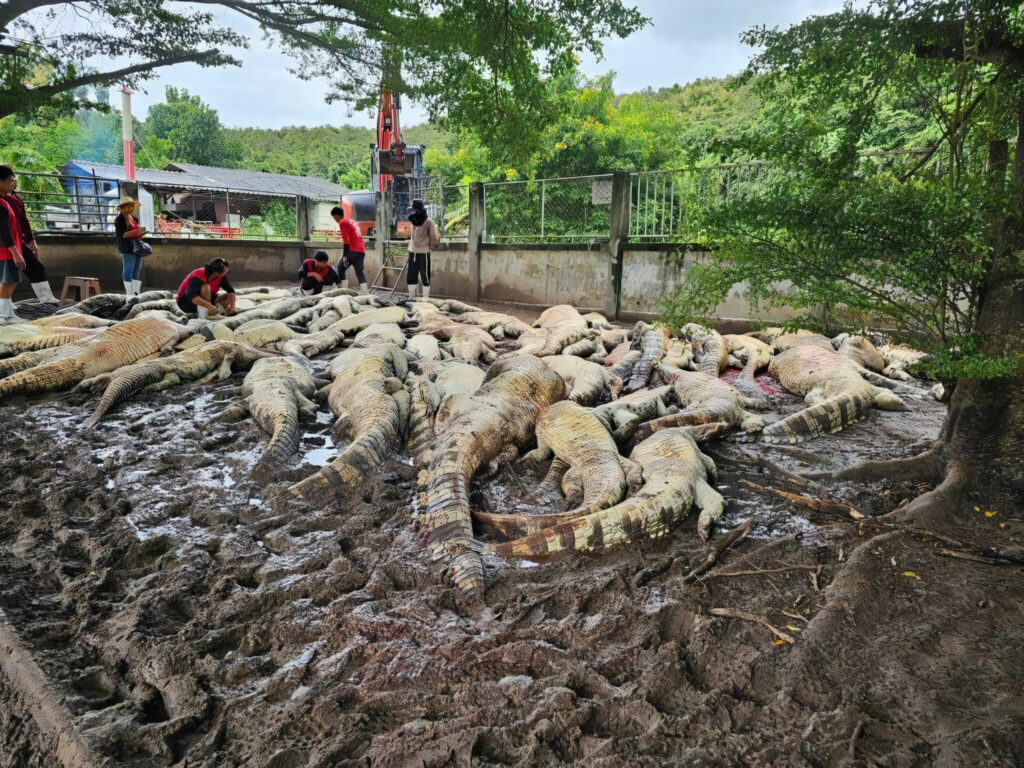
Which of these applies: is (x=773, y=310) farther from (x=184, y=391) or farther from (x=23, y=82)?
(x=23, y=82)

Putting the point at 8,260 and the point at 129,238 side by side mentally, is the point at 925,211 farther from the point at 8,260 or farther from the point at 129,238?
the point at 129,238

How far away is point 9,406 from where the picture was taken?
5.91 metres

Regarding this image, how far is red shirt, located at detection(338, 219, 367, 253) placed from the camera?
48.0 ft

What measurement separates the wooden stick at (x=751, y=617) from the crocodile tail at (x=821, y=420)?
9.36 feet

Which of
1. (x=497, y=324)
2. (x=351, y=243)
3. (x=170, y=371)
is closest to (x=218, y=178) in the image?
(x=351, y=243)

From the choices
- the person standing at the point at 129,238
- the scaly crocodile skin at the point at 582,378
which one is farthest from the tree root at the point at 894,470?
the person standing at the point at 129,238

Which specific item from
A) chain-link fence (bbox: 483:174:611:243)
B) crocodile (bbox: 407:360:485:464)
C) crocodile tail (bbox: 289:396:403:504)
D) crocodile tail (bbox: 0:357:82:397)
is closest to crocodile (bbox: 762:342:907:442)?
crocodile (bbox: 407:360:485:464)

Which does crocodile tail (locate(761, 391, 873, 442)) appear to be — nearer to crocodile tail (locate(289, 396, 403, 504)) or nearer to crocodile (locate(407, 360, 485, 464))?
crocodile (locate(407, 360, 485, 464))

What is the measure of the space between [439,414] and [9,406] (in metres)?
4.49

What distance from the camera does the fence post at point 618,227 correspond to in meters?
11.9

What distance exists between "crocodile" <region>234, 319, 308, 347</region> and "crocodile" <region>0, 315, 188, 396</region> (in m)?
0.95

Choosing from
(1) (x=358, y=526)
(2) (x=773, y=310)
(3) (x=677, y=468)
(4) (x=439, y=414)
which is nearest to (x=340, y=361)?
(4) (x=439, y=414)

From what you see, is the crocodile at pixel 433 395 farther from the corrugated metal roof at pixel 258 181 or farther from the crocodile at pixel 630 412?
the corrugated metal roof at pixel 258 181

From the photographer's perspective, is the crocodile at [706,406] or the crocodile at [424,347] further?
the crocodile at [424,347]
